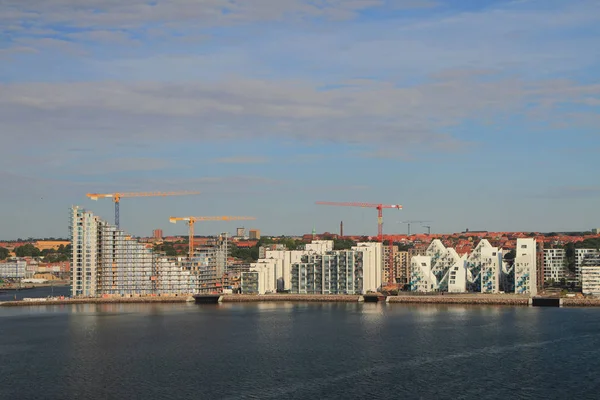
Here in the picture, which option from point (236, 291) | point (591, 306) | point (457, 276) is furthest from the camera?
point (236, 291)

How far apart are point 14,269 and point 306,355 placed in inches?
5197

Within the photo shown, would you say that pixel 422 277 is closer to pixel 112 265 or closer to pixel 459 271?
pixel 459 271

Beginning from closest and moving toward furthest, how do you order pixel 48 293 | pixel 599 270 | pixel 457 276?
pixel 599 270, pixel 457 276, pixel 48 293

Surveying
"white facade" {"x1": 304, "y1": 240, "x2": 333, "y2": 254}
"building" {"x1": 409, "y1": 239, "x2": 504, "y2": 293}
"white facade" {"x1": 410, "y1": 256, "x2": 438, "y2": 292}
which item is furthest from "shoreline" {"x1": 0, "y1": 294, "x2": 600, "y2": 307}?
"white facade" {"x1": 304, "y1": 240, "x2": 333, "y2": 254}

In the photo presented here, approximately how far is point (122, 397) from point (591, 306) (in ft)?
213

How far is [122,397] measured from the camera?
152 feet

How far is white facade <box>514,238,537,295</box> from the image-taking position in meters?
104

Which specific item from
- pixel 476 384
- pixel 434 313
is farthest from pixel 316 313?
pixel 476 384

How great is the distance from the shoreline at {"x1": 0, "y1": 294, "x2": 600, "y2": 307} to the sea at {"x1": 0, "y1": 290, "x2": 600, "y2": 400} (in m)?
6.51

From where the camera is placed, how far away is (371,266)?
112250 millimetres

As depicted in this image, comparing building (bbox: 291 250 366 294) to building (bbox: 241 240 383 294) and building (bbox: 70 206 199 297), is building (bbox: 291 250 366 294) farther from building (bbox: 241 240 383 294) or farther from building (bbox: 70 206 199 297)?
building (bbox: 70 206 199 297)

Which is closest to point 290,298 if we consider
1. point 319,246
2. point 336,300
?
point 336,300

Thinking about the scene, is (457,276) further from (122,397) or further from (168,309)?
(122,397)

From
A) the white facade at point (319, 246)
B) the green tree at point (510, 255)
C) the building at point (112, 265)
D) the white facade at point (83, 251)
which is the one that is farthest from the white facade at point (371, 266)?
the white facade at point (83, 251)
